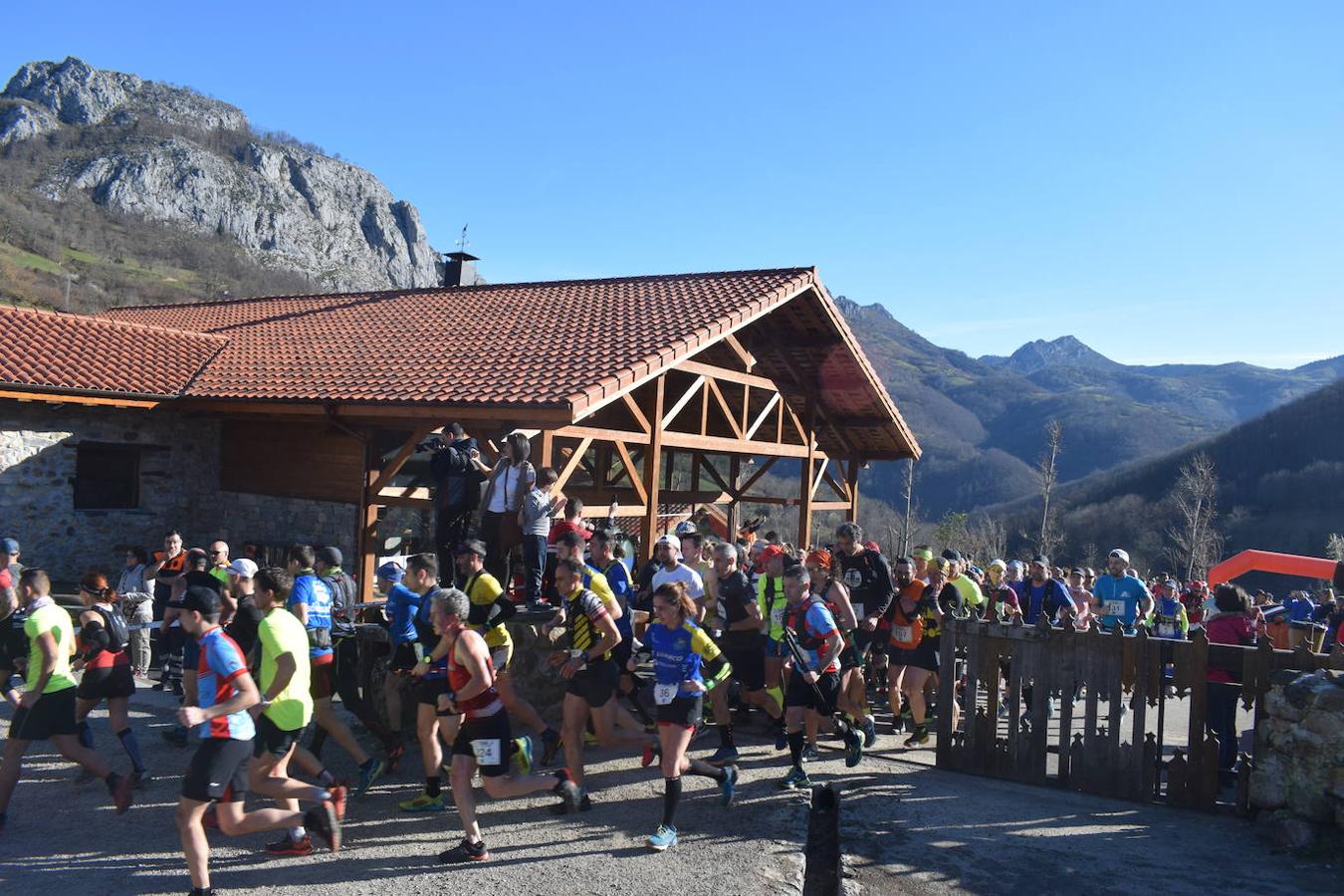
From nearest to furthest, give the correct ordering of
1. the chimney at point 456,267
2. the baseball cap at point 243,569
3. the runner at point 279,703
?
1. the runner at point 279,703
2. the baseball cap at point 243,569
3. the chimney at point 456,267

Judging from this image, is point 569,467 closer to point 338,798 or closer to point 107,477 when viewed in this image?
point 338,798

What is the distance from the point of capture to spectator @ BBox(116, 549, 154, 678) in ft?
28.9

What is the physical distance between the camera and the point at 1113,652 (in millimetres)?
6574

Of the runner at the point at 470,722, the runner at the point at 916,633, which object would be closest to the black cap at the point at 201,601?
the runner at the point at 470,722

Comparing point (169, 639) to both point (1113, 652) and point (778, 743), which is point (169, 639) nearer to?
point (778, 743)

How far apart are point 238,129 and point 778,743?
139 m

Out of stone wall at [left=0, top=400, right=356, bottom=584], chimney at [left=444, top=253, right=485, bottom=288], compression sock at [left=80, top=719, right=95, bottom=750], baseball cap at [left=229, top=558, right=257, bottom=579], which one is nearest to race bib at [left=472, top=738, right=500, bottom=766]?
compression sock at [left=80, top=719, right=95, bottom=750]

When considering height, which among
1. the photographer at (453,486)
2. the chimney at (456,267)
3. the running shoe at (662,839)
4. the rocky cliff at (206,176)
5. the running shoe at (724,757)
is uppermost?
the rocky cliff at (206,176)

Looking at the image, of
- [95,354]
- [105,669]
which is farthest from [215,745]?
[95,354]

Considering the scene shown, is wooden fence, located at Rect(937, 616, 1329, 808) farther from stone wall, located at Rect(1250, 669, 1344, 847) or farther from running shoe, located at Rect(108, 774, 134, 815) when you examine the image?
running shoe, located at Rect(108, 774, 134, 815)

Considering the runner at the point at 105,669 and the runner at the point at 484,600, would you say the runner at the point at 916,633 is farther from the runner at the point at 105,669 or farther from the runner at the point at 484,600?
the runner at the point at 105,669

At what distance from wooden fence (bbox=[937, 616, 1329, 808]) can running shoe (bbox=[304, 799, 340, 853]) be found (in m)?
4.44

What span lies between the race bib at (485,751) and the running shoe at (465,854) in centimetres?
45

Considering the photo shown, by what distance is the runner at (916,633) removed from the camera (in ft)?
25.8
